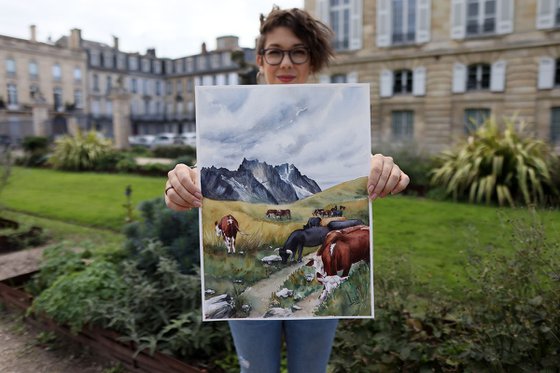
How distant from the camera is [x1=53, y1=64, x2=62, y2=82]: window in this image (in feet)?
148

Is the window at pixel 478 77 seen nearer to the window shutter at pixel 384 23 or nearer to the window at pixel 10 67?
the window shutter at pixel 384 23

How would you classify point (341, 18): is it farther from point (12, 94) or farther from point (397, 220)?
point (12, 94)

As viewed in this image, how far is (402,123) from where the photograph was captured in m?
22.3

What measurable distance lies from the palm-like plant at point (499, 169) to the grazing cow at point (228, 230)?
792 cm

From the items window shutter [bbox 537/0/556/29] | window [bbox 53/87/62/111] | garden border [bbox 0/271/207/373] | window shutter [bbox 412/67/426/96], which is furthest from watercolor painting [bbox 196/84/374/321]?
window [bbox 53/87/62/111]

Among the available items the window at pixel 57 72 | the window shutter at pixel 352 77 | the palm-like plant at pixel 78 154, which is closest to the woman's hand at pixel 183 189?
the palm-like plant at pixel 78 154

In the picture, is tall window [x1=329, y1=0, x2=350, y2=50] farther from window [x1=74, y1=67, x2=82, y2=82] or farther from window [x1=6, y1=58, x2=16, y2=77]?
window [x1=74, y1=67, x2=82, y2=82]

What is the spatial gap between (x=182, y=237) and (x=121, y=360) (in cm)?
96

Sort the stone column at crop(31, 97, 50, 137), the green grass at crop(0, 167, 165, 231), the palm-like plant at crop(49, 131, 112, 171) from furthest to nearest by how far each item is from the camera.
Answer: the stone column at crop(31, 97, 50, 137) < the palm-like plant at crop(49, 131, 112, 171) < the green grass at crop(0, 167, 165, 231)

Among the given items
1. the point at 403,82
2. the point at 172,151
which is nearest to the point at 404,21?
the point at 403,82

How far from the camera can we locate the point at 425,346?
7.92ft

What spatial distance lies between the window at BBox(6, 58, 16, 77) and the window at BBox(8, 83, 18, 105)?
42.5 inches

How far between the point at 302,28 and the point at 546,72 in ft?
68.9

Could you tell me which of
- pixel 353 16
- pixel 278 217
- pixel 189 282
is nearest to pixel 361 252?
pixel 278 217
